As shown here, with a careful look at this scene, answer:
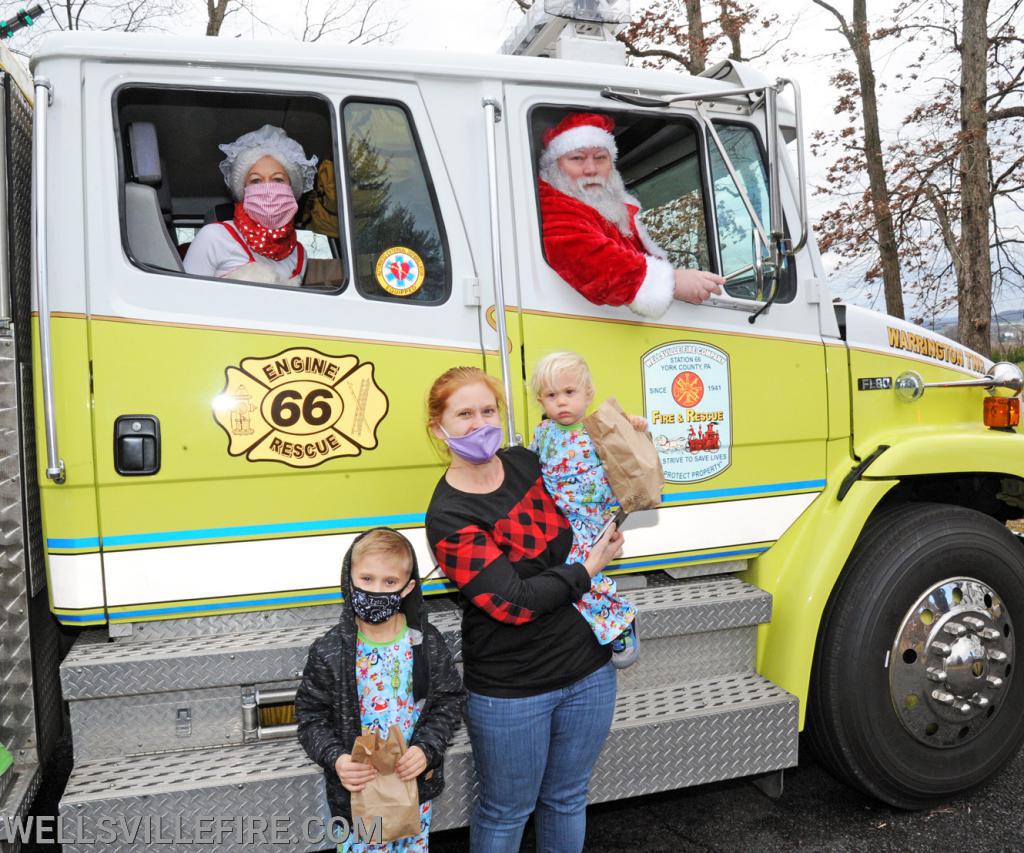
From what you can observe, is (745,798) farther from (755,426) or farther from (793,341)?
(793,341)

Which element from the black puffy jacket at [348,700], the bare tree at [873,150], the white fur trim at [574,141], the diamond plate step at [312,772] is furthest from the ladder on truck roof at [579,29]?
the bare tree at [873,150]

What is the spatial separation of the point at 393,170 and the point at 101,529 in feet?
4.50

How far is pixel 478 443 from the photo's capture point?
214 cm

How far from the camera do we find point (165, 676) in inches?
96.0

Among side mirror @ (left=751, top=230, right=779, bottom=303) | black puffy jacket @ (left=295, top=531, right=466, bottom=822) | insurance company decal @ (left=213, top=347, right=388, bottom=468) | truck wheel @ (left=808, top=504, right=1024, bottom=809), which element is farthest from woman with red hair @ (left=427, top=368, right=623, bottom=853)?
side mirror @ (left=751, top=230, right=779, bottom=303)

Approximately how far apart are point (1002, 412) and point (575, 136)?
6.68 ft

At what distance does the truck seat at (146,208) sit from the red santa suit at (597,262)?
117 cm

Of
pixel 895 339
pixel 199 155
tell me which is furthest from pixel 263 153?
pixel 895 339

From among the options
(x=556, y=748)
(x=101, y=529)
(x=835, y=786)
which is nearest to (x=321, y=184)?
(x=101, y=529)

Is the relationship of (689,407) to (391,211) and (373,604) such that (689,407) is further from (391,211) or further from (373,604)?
(373,604)

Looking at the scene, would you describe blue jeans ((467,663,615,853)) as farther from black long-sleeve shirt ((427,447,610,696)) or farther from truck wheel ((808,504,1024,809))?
truck wheel ((808,504,1024,809))

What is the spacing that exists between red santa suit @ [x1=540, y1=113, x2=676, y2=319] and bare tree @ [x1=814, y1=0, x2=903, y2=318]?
12607 mm

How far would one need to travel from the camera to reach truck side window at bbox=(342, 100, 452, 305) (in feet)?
8.70

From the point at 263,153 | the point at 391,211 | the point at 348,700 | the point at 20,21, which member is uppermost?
the point at 20,21
